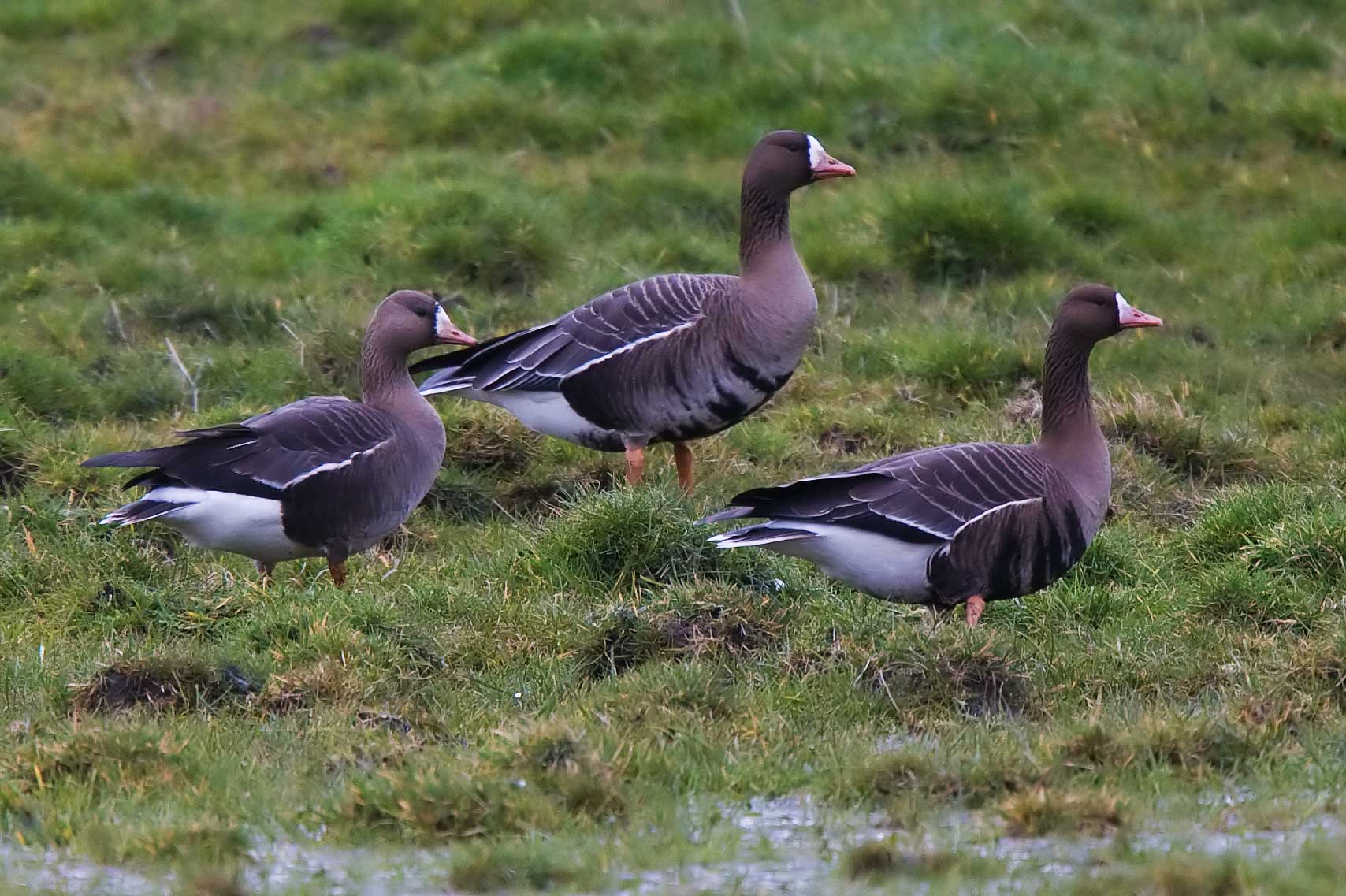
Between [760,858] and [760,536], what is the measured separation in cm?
223

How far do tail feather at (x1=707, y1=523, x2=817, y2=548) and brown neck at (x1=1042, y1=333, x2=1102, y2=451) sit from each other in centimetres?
122

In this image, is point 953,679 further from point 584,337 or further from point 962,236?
point 962,236

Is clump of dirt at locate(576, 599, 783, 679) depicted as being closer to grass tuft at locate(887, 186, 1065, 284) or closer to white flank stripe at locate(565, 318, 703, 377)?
white flank stripe at locate(565, 318, 703, 377)

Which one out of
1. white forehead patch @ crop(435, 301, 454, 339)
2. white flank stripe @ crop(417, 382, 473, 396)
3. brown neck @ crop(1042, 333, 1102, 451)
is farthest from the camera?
white flank stripe @ crop(417, 382, 473, 396)

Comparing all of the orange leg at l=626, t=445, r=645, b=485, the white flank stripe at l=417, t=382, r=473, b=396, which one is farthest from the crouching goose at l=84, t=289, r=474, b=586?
the orange leg at l=626, t=445, r=645, b=485

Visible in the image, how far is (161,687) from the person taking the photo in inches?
245

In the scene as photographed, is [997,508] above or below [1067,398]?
below

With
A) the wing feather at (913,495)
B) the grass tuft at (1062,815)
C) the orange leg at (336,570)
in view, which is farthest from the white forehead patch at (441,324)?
the grass tuft at (1062,815)

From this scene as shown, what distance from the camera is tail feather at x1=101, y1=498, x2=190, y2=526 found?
23.9 feet

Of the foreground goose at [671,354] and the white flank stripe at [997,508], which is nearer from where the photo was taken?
the white flank stripe at [997,508]

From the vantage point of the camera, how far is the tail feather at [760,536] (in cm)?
697

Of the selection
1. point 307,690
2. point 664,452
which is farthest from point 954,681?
point 664,452

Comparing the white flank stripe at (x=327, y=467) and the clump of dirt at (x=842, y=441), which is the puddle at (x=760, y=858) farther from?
the clump of dirt at (x=842, y=441)

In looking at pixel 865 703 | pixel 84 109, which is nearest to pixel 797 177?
pixel 865 703
